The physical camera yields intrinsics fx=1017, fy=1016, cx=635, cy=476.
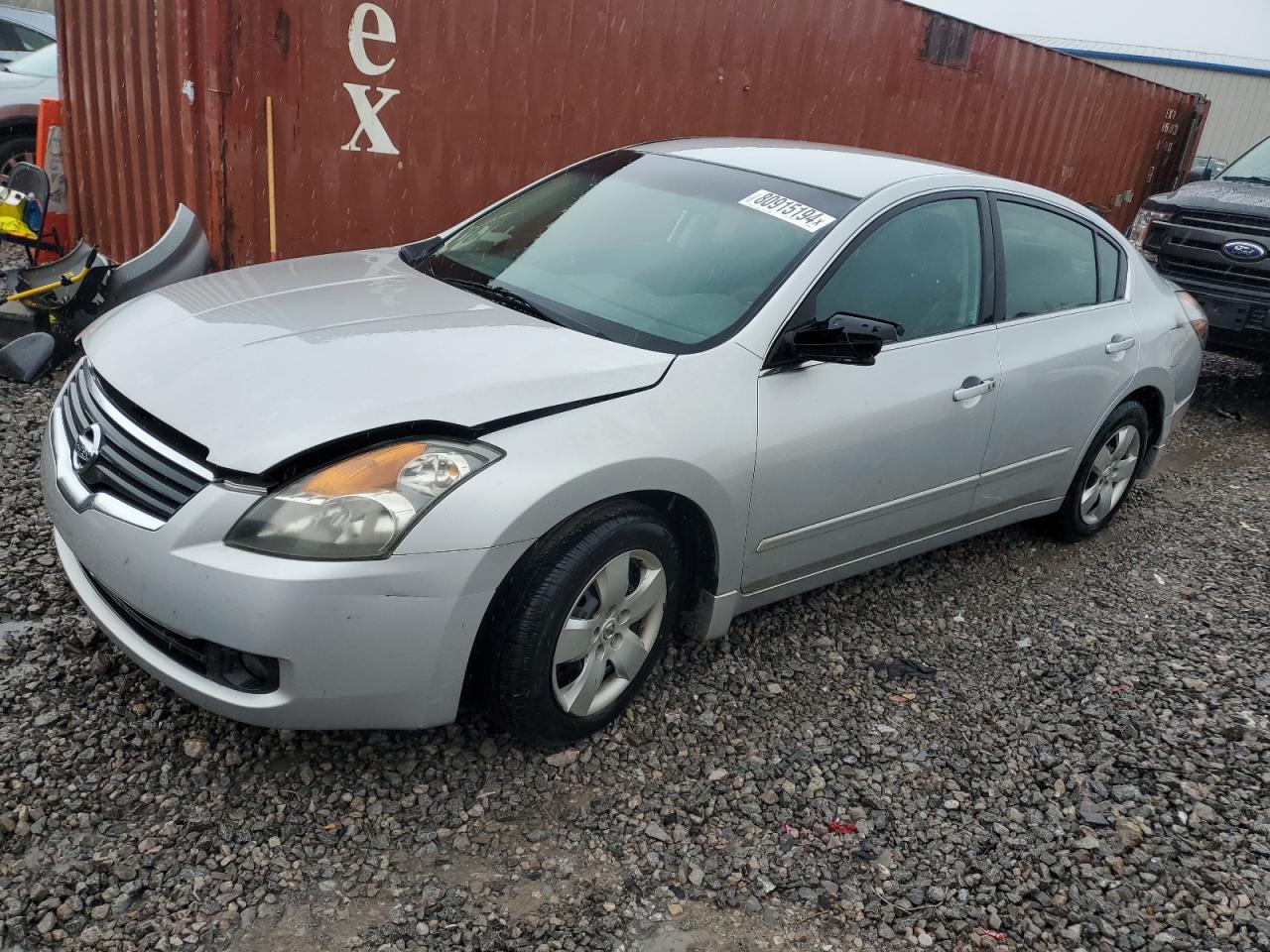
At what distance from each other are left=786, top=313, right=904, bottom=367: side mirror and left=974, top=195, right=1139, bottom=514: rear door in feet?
3.04

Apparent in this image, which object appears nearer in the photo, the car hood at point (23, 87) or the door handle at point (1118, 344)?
the door handle at point (1118, 344)

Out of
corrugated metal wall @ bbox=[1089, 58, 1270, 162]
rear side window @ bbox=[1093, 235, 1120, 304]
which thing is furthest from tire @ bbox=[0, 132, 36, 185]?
corrugated metal wall @ bbox=[1089, 58, 1270, 162]

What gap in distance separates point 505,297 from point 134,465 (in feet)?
3.92

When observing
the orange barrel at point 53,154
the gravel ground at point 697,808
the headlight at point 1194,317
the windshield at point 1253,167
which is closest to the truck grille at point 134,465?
the gravel ground at point 697,808

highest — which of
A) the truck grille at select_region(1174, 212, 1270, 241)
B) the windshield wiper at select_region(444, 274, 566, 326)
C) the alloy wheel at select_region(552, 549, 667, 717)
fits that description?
the windshield wiper at select_region(444, 274, 566, 326)

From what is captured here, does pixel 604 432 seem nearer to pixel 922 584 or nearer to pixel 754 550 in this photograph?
pixel 754 550

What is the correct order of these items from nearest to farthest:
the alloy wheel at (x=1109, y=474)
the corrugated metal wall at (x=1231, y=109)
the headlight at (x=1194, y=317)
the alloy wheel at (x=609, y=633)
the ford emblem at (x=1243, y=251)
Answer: the alloy wheel at (x=609, y=633) → the alloy wheel at (x=1109, y=474) → the headlight at (x=1194, y=317) → the ford emblem at (x=1243, y=251) → the corrugated metal wall at (x=1231, y=109)

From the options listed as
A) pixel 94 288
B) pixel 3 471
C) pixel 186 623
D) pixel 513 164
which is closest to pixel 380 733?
pixel 186 623

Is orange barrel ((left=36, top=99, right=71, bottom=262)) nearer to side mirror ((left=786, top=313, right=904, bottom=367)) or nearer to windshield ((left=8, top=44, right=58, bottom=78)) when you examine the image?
windshield ((left=8, top=44, right=58, bottom=78))

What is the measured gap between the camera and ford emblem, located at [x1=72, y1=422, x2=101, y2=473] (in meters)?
2.50

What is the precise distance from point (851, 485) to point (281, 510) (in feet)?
5.64

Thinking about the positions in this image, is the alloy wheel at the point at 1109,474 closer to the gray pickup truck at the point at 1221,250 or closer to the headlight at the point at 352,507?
the gray pickup truck at the point at 1221,250

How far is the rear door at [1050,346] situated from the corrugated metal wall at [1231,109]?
25661 millimetres

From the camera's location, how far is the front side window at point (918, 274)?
3.18 m
